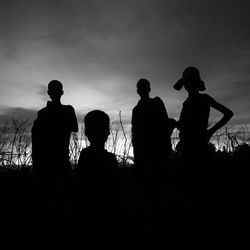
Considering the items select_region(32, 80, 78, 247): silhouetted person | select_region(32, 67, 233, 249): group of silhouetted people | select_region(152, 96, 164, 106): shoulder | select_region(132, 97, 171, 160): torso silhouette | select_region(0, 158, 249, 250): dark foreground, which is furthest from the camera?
select_region(152, 96, 164, 106): shoulder

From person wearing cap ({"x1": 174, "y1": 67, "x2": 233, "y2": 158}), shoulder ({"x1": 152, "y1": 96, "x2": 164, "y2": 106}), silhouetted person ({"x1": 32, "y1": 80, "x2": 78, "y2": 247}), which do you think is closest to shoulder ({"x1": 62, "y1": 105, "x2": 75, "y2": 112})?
silhouetted person ({"x1": 32, "y1": 80, "x2": 78, "y2": 247})

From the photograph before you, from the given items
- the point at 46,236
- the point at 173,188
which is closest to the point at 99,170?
the point at 46,236

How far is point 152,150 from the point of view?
3.42m

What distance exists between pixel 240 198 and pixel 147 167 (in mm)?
1652

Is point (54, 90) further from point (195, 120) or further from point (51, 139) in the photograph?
point (195, 120)

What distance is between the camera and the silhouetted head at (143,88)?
12.0ft

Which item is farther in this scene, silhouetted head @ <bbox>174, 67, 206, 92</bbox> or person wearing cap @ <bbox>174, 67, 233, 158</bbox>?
silhouetted head @ <bbox>174, 67, 206, 92</bbox>

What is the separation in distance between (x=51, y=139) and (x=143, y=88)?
1435 mm

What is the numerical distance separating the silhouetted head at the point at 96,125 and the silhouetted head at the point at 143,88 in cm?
185

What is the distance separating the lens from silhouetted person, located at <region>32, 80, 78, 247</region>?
3088 mm

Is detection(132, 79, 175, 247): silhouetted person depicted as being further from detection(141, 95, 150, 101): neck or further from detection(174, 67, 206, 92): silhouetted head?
detection(174, 67, 206, 92): silhouetted head

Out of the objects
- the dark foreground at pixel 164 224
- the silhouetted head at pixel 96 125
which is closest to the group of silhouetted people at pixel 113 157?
the silhouetted head at pixel 96 125

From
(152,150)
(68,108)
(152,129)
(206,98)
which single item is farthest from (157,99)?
(68,108)

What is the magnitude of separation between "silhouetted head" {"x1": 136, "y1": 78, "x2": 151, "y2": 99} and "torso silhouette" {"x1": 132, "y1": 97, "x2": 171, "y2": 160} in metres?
0.11
